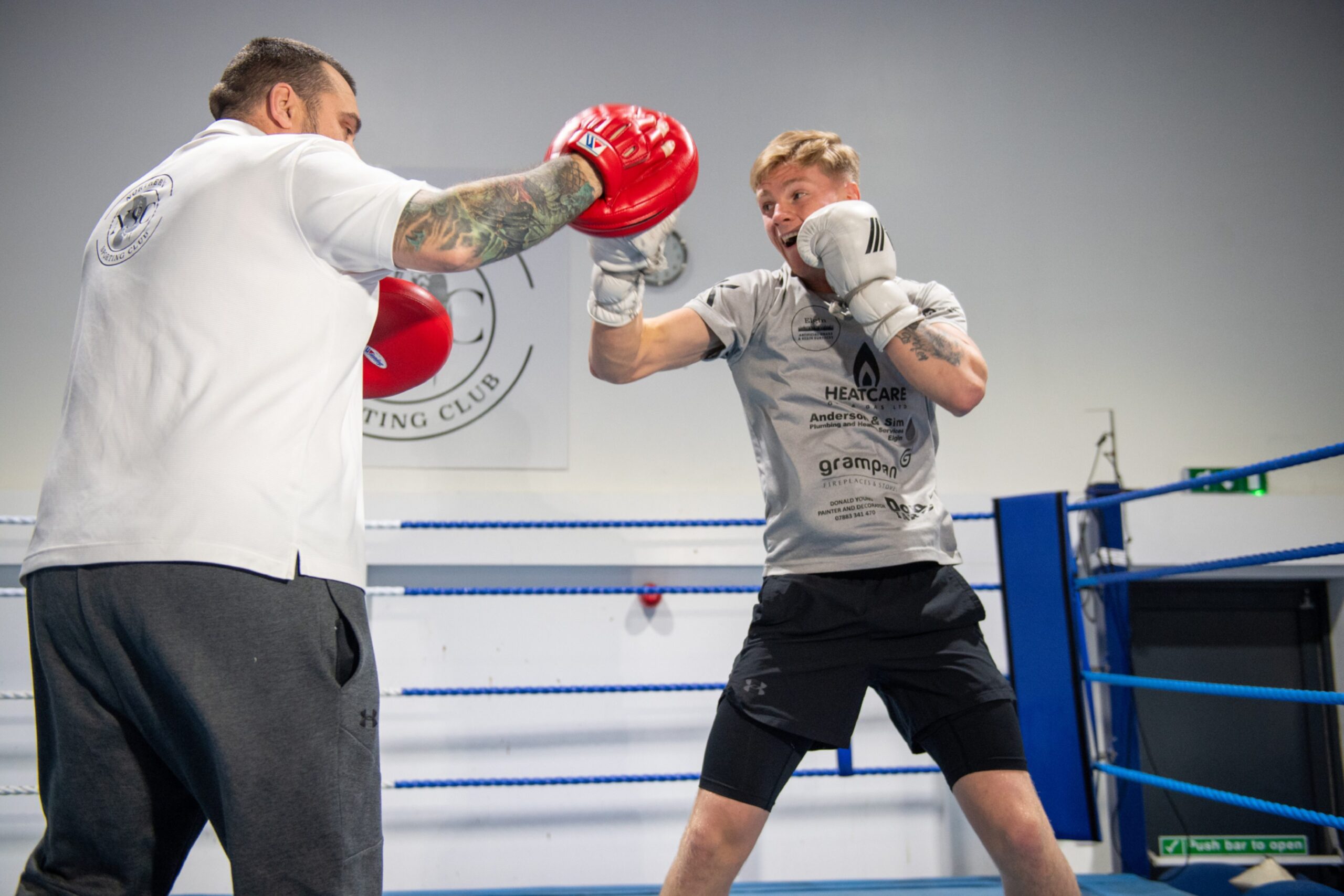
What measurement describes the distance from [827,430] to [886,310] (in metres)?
0.21

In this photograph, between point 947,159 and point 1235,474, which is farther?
point 947,159

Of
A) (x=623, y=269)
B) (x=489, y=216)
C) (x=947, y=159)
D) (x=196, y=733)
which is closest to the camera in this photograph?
(x=196, y=733)

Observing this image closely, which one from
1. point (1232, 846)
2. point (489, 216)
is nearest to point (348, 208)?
point (489, 216)

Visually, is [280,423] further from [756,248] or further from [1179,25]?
[1179,25]

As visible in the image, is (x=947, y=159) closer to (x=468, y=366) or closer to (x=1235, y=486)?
(x=1235, y=486)

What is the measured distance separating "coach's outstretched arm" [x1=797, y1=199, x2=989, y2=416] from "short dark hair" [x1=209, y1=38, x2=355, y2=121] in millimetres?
730

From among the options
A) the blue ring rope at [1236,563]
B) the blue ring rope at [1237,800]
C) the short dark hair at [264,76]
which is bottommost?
the blue ring rope at [1237,800]

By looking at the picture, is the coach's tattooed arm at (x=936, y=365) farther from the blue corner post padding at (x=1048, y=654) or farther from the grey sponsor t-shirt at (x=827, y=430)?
the blue corner post padding at (x=1048, y=654)

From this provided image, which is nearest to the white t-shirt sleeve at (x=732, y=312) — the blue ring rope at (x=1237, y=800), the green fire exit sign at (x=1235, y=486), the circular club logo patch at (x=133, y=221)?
the circular club logo patch at (x=133, y=221)

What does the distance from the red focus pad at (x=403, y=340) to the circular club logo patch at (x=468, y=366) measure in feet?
5.91

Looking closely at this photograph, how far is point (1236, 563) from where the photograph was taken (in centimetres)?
186

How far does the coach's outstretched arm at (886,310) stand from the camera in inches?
53.8

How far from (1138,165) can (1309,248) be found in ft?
2.37

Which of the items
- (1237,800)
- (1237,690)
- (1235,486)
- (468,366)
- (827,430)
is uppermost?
(468,366)
